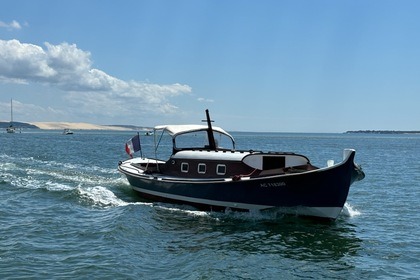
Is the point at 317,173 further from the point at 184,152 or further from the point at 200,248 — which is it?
the point at 184,152

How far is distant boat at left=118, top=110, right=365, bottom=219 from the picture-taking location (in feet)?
59.3

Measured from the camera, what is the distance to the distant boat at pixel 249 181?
18.1 metres

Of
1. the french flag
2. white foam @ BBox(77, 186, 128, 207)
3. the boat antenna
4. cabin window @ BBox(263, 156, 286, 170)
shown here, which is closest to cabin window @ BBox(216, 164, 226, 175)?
cabin window @ BBox(263, 156, 286, 170)

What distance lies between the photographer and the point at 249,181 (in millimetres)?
18828

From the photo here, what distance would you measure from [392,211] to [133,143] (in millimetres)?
14694

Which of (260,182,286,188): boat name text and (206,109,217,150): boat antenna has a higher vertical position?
(206,109,217,150): boat antenna

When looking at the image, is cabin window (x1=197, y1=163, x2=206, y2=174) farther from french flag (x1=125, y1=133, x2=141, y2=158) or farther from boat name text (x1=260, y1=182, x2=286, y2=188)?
french flag (x1=125, y1=133, x2=141, y2=158)

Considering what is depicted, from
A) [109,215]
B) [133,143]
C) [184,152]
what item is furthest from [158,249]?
[133,143]

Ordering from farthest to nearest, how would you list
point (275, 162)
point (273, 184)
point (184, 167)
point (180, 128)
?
1. point (180, 128)
2. point (184, 167)
3. point (275, 162)
4. point (273, 184)

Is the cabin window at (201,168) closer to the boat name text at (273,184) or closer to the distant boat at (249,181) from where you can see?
the distant boat at (249,181)

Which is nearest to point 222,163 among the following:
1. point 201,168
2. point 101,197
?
point 201,168

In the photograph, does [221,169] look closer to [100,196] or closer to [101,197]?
[101,197]

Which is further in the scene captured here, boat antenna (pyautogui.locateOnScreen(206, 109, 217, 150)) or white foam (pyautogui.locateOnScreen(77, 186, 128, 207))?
boat antenna (pyautogui.locateOnScreen(206, 109, 217, 150))

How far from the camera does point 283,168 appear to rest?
19.7 meters
